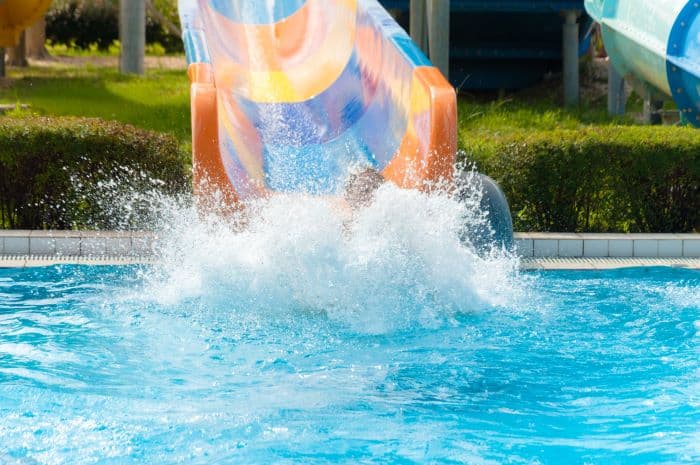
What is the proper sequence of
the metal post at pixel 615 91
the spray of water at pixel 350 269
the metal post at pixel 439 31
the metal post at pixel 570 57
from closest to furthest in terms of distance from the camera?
the spray of water at pixel 350 269 → the metal post at pixel 439 31 → the metal post at pixel 615 91 → the metal post at pixel 570 57

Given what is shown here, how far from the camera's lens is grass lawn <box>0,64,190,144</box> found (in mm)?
9984

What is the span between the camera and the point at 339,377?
431 centimetres

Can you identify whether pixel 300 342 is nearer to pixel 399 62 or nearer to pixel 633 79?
pixel 399 62

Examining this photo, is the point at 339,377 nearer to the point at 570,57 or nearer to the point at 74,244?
the point at 74,244

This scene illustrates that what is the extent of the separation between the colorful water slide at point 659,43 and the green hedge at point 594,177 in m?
2.24

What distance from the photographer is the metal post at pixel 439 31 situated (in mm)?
9953

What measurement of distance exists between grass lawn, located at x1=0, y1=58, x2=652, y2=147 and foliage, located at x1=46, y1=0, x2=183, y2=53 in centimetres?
792

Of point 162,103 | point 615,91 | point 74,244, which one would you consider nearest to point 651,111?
point 615,91

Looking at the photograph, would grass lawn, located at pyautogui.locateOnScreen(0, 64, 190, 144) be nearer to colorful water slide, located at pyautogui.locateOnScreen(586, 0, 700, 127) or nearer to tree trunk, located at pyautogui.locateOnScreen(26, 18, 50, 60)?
tree trunk, located at pyautogui.locateOnScreen(26, 18, 50, 60)

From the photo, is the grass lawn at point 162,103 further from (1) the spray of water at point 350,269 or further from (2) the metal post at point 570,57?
(1) the spray of water at point 350,269

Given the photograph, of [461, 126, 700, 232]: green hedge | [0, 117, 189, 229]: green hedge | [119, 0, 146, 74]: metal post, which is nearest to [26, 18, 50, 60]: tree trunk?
[119, 0, 146, 74]: metal post

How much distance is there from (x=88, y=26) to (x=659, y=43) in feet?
55.6

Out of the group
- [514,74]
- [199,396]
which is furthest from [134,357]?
[514,74]

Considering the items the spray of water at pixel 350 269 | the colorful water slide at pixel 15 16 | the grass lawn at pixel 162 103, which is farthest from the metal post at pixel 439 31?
the colorful water slide at pixel 15 16
